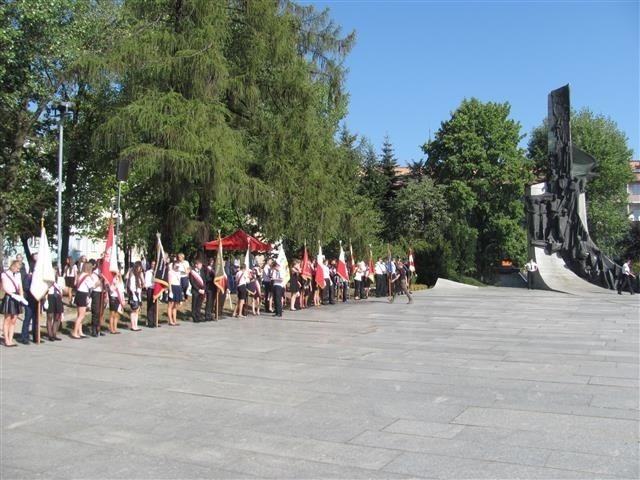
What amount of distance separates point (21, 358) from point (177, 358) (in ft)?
8.92

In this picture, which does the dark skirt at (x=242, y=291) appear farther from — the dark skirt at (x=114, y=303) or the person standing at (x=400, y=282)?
the person standing at (x=400, y=282)

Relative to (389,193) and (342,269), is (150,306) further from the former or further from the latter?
(389,193)

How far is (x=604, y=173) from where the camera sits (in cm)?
5806

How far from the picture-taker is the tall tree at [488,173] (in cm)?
4991

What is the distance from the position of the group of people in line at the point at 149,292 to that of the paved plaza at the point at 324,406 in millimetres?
982

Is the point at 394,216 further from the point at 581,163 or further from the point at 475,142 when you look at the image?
the point at 581,163

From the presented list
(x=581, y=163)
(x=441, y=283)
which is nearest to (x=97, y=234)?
(x=441, y=283)

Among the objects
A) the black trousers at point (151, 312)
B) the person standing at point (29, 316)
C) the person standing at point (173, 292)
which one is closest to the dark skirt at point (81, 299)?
the person standing at point (29, 316)

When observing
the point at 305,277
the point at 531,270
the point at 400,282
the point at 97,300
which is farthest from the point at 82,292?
the point at 531,270

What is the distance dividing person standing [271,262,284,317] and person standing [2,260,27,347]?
7.68 metres

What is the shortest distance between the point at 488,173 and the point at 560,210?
16523mm

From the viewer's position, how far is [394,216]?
155 ft

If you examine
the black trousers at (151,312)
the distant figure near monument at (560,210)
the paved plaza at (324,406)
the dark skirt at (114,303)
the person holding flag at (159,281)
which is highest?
the distant figure near monument at (560,210)

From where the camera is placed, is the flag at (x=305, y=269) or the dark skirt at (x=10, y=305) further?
the flag at (x=305, y=269)
